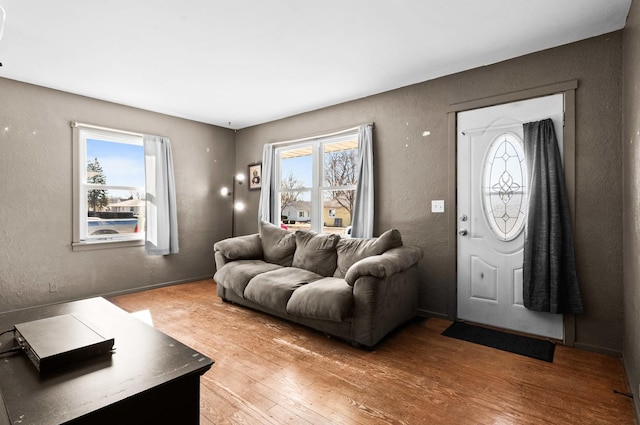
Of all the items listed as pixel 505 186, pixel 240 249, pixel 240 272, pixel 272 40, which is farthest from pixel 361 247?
pixel 272 40

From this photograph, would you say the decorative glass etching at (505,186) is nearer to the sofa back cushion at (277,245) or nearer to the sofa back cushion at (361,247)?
the sofa back cushion at (361,247)

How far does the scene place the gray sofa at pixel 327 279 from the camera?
2.73 metres

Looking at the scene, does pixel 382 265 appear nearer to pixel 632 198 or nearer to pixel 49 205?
pixel 632 198

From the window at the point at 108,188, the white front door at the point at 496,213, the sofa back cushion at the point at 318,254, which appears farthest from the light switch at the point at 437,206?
the window at the point at 108,188

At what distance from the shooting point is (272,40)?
2.79 metres

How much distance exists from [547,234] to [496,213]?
1.55ft

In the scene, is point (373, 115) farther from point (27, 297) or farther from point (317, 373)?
point (27, 297)

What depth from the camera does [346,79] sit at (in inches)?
141

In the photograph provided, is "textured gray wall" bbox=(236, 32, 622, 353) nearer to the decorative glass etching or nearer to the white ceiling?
the white ceiling

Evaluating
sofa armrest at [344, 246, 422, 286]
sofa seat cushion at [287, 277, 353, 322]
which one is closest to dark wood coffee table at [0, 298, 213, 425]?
sofa seat cushion at [287, 277, 353, 322]

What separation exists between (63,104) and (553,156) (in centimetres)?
510

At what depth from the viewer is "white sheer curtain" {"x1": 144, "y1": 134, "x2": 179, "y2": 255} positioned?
15.1 feet

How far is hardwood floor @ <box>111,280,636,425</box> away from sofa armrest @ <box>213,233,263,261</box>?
104 cm

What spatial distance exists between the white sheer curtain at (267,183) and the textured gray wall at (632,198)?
400 cm
